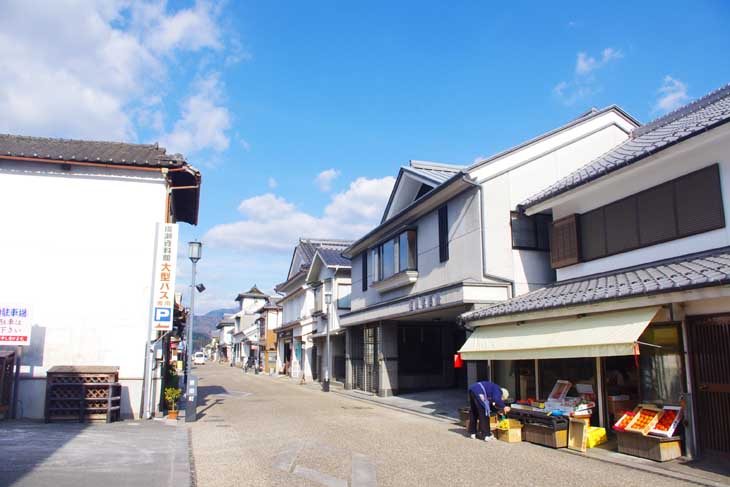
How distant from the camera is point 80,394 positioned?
14.3m

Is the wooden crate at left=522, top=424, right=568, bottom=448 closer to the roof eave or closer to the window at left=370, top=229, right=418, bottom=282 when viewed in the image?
the roof eave

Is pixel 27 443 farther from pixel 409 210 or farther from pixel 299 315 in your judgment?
pixel 299 315

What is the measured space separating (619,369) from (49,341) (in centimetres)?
1443

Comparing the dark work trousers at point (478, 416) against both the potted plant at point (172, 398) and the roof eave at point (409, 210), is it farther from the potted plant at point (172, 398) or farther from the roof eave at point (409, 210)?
the potted plant at point (172, 398)

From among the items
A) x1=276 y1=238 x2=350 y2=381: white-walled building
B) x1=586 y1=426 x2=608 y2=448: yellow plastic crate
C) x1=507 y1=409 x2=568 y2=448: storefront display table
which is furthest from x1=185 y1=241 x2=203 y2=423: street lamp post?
x1=276 y1=238 x2=350 y2=381: white-walled building

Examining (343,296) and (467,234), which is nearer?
(467,234)

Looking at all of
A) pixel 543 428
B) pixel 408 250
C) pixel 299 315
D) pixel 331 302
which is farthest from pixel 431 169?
pixel 299 315

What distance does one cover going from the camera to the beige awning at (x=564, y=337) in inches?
404

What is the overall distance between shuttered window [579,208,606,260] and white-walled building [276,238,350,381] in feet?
84.0

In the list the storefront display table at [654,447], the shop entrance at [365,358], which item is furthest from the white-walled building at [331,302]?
the storefront display table at [654,447]

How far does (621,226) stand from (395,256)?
32.7 feet

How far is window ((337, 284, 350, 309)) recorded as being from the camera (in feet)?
111

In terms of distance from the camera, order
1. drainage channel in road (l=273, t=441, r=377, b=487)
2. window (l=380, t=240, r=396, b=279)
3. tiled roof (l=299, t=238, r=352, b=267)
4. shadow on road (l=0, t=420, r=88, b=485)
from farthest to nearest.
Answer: tiled roof (l=299, t=238, r=352, b=267)
window (l=380, t=240, r=396, b=279)
drainage channel in road (l=273, t=441, r=377, b=487)
shadow on road (l=0, t=420, r=88, b=485)

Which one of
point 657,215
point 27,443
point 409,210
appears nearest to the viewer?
point 27,443
